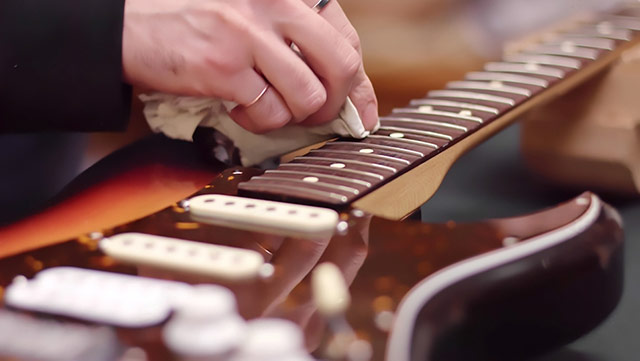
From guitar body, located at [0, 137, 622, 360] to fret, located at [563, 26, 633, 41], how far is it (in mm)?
468

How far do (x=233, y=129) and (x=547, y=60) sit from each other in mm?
395

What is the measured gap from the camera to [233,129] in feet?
2.46

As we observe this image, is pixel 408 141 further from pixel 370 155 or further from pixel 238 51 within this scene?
pixel 238 51

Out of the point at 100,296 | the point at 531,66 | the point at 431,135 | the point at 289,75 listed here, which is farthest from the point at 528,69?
the point at 100,296

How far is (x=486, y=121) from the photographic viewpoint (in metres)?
0.74

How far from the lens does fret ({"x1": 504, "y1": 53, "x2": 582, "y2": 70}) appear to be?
2.87 feet

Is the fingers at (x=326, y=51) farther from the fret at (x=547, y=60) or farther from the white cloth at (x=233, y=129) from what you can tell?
the fret at (x=547, y=60)

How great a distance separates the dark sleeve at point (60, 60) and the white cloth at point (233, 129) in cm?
8

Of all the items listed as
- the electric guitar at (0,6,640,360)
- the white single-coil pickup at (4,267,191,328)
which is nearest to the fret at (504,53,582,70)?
the electric guitar at (0,6,640,360)

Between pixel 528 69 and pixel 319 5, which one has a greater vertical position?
pixel 319 5

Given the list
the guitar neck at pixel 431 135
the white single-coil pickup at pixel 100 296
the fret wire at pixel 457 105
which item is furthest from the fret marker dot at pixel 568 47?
the white single-coil pickup at pixel 100 296

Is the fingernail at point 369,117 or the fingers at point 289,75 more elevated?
the fingers at point 289,75

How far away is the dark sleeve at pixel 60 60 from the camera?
0.65 metres

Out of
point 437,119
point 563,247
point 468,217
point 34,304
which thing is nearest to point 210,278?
point 34,304
